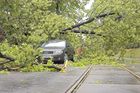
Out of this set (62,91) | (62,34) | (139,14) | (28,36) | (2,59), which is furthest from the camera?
(62,34)

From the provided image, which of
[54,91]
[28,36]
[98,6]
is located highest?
[98,6]

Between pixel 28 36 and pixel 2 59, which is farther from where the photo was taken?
pixel 2 59

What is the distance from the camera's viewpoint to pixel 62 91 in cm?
1270

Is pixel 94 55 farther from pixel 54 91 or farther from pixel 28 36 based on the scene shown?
pixel 54 91

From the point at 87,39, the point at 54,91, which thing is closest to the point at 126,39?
the point at 87,39

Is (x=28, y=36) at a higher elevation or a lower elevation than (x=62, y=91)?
higher

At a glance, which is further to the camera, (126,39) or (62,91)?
(126,39)

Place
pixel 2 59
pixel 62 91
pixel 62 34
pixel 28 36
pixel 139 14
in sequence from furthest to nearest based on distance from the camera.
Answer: pixel 62 34 < pixel 139 14 < pixel 2 59 < pixel 28 36 < pixel 62 91

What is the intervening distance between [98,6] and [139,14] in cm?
421

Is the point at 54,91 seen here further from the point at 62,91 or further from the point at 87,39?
the point at 87,39

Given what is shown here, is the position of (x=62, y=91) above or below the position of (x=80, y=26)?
below

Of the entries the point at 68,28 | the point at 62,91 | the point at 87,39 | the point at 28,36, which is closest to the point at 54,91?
the point at 62,91

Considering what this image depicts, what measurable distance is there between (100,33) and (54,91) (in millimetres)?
18284

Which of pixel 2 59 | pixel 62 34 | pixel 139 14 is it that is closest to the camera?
pixel 2 59
